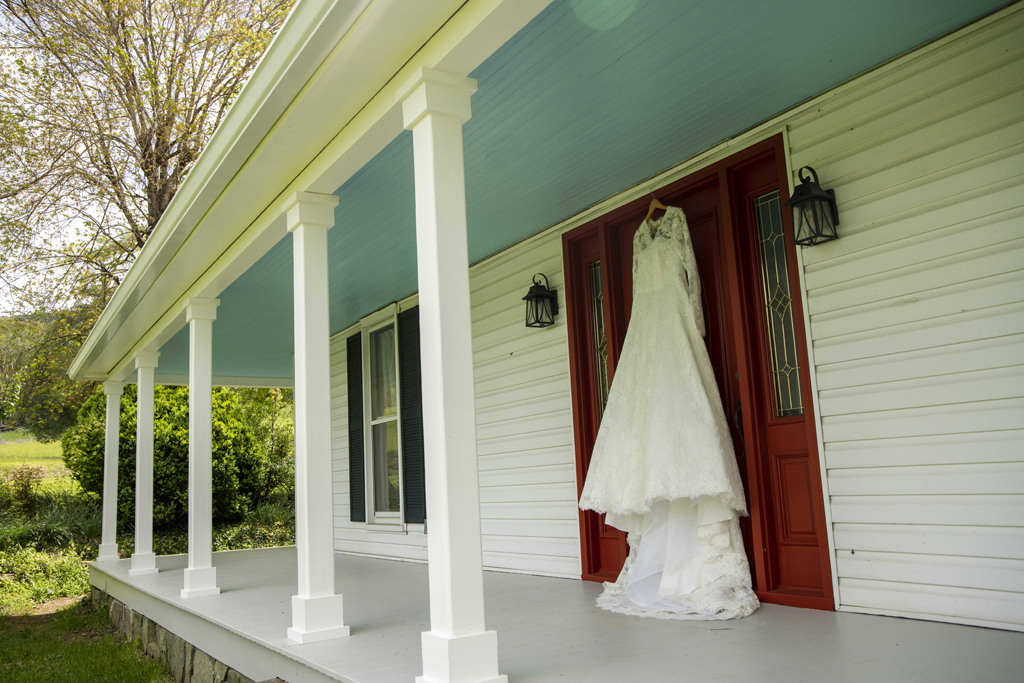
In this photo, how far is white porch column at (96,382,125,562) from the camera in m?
7.52

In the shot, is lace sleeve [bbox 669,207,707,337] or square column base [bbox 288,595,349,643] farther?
lace sleeve [bbox 669,207,707,337]

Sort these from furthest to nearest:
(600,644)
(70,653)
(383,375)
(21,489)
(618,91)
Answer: (21,489) → (383,375) → (70,653) → (618,91) → (600,644)

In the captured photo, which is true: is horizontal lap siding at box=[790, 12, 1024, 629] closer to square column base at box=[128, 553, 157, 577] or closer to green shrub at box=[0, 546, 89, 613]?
square column base at box=[128, 553, 157, 577]

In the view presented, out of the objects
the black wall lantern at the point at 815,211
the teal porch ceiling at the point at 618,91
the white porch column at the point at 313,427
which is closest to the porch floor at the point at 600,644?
the white porch column at the point at 313,427

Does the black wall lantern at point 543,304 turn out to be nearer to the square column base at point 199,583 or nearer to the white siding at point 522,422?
the white siding at point 522,422

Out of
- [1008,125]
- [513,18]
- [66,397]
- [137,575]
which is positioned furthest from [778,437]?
[66,397]

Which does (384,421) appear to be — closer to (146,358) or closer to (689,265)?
(146,358)

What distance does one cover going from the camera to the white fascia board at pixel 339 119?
229cm

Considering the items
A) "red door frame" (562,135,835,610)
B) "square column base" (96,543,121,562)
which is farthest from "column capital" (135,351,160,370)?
"red door frame" (562,135,835,610)

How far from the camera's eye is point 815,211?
3178 millimetres

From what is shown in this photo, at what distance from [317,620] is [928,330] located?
2648mm

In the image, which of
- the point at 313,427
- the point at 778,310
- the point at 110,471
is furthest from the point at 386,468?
the point at 778,310

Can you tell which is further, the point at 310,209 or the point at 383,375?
the point at 383,375

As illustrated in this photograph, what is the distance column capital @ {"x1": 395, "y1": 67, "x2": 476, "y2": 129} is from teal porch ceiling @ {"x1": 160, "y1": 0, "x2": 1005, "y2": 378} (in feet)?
1.13
